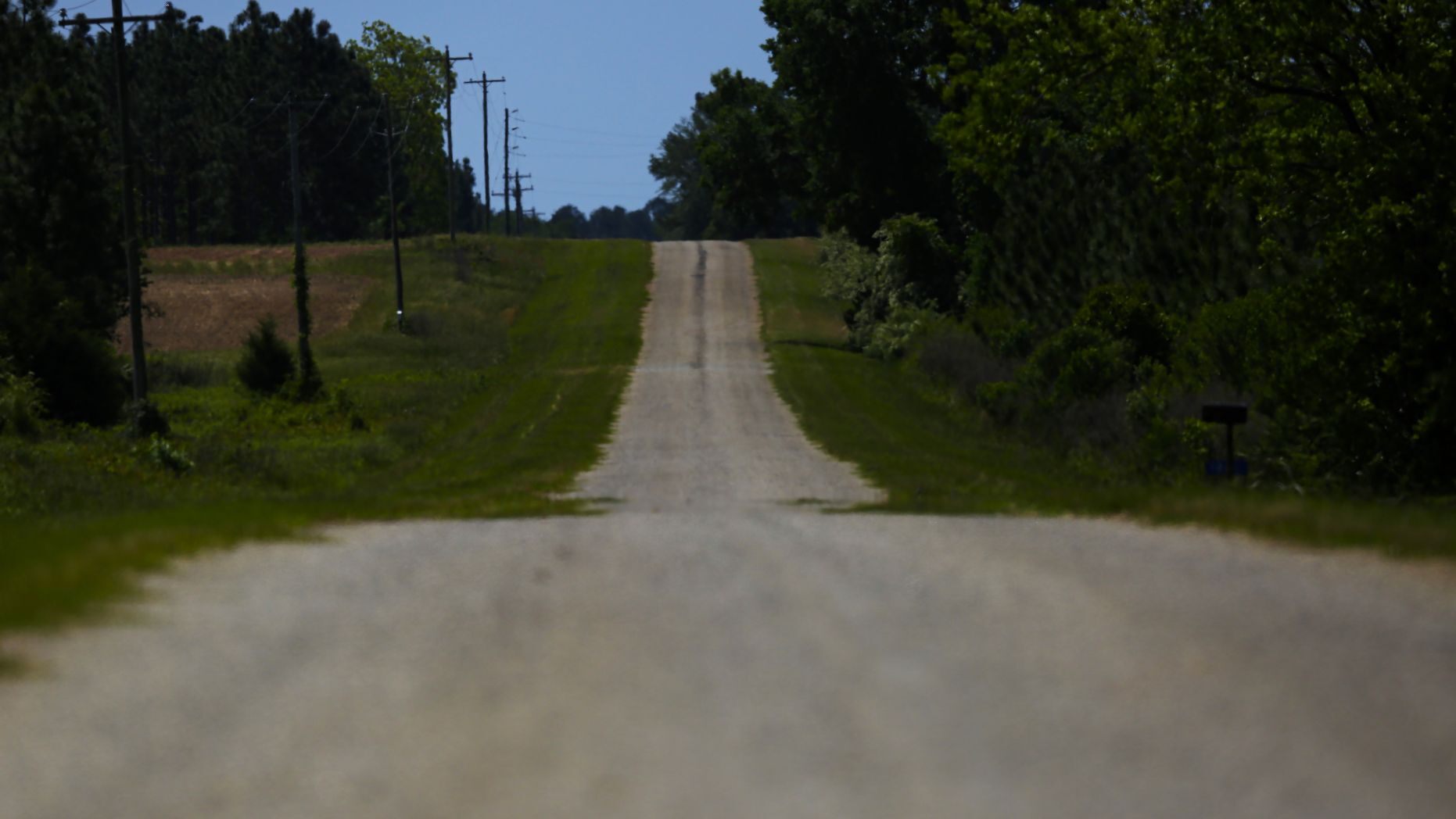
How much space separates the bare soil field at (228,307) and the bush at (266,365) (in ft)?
58.1

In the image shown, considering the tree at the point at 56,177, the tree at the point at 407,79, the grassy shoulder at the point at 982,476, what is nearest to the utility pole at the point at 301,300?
the tree at the point at 56,177

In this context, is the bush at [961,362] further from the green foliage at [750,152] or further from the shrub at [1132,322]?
the green foliage at [750,152]

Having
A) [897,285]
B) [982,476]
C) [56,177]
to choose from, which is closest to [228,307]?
[56,177]

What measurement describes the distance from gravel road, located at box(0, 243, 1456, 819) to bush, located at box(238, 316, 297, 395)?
36.3m

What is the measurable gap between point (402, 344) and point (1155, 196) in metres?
29.6

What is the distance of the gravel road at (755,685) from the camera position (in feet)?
22.1

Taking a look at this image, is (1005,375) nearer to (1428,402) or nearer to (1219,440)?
(1219,440)

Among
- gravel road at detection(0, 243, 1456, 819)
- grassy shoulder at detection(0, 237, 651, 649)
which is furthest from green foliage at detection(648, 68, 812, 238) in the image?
gravel road at detection(0, 243, 1456, 819)

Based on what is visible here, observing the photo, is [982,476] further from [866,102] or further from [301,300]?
[866,102]

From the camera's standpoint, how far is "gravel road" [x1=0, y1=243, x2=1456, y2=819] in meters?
6.74

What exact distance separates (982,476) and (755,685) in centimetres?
1584

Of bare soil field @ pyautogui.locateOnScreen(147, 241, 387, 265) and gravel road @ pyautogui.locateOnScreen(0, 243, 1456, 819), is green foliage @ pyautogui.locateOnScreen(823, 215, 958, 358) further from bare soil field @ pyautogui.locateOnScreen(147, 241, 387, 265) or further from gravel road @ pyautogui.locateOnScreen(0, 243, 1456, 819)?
gravel road @ pyautogui.locateOnScreen(0, 243, 1456, 819)

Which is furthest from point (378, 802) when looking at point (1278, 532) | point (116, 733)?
point (1278, 532)

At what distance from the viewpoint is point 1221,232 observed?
41.5 meters
